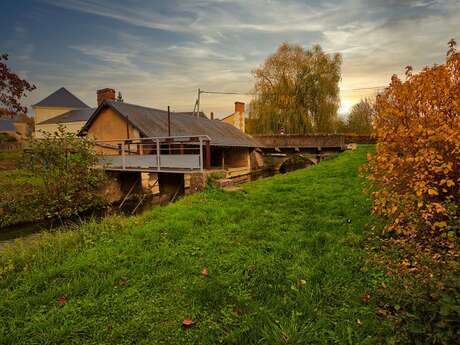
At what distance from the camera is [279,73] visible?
2617 cm

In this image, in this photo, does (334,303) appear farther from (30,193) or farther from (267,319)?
(30,193)

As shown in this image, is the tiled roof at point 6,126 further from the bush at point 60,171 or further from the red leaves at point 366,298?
the red leaves at point 366,298

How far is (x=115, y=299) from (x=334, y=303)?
7.31 ft

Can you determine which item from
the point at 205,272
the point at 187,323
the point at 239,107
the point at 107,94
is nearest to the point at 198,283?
the point at 205,272

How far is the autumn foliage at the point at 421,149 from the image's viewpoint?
115 inches

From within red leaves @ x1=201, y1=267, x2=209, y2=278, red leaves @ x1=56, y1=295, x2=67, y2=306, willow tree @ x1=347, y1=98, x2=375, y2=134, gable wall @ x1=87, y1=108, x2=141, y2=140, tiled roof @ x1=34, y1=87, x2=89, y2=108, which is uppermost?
tiled roof @ x1=34, y1=87, x2=89, y2=108

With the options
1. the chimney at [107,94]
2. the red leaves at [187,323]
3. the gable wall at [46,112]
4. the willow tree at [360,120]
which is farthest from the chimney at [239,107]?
the red leaves at [187,323]

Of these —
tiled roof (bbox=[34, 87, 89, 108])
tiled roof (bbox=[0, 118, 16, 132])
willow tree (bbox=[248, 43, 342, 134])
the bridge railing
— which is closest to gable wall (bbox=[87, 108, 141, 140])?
the bridge railing

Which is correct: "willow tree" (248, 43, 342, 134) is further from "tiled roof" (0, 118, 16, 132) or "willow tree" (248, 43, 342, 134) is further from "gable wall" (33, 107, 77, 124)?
"tiled roof" (0, 118, 16, 132)

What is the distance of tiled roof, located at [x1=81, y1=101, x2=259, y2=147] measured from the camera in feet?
52.7

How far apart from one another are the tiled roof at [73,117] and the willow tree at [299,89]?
22.0 meters

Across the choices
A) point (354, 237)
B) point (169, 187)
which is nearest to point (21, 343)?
point (354, 237)

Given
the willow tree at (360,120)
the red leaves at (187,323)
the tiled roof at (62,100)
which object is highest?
the tiled roof at (62,100)

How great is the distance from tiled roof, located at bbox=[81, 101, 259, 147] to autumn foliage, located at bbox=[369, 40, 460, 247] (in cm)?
1365
